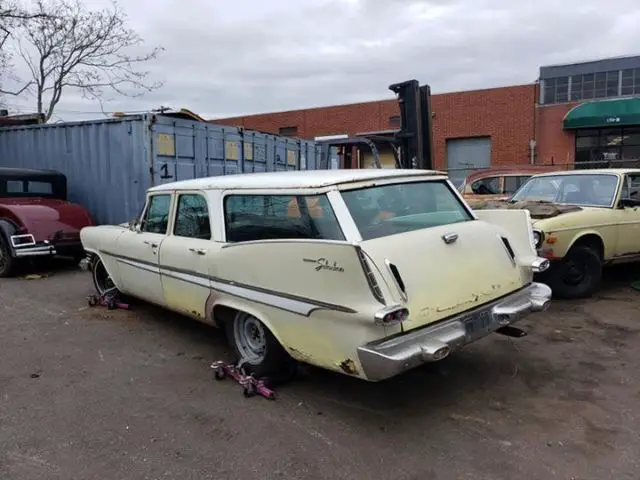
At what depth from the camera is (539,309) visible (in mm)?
4125

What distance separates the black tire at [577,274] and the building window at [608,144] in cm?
1986

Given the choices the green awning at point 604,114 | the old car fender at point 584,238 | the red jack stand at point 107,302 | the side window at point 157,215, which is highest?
the green awning at point 604,114

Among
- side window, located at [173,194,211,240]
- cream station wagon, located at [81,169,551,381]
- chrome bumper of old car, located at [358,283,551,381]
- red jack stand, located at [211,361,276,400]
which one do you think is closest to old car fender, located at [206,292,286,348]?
cream station wagon, located at [81,169,551,381]

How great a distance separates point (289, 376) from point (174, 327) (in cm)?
213

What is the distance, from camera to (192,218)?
4.92 m

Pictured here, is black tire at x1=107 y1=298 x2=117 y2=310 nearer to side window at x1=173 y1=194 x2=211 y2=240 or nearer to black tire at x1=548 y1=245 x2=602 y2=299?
side window at x1=173 y1=194 x2=211 y2=240

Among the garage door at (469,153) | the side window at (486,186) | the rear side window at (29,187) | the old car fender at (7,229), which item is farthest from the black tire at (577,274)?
the garage door at (469,153)

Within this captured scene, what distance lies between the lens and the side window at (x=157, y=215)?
210 inches

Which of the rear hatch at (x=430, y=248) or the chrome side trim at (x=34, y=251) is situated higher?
the rear hatch at (x=430, y=248)

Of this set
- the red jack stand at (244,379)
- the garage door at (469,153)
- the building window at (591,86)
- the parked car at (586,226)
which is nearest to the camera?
the red jack stand at (244,379)

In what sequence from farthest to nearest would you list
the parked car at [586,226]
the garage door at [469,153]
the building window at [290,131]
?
the building window at [290,131] → the garage door at [469,153] → the parked car at [586,226]

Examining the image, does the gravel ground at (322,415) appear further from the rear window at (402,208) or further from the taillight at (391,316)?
the rear window at (402,208)

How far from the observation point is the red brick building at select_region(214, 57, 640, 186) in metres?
24.9

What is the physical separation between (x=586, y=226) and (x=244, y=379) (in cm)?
476
